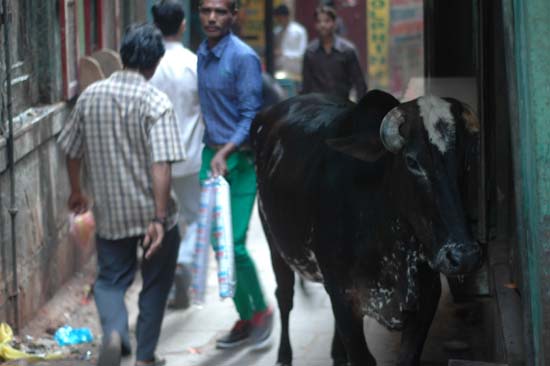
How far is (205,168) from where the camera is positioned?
26.0 ft

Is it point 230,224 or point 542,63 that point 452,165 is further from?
point 230,224

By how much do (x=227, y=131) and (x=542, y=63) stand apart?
3247mm

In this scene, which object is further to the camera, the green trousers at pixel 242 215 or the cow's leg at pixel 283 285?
the green trousers at pixel 242 215

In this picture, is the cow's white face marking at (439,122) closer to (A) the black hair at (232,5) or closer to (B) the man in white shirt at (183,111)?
(A) the black hair at (232,5)

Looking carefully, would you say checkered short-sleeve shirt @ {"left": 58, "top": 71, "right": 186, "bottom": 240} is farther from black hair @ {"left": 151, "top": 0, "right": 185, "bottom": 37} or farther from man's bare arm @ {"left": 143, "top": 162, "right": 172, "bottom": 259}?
black hair @ {"left": 151, "top": 0, "right": 185, "bottom": 37}

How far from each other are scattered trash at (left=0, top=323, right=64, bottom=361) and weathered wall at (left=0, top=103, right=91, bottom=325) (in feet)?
0.49

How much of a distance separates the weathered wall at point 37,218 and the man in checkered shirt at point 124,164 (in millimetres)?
871

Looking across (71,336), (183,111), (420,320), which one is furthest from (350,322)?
(183,111)

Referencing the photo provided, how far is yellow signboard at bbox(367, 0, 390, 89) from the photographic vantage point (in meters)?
21.6

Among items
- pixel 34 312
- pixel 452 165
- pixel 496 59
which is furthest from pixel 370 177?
pixel 34 312

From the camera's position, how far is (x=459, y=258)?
525 centimetres

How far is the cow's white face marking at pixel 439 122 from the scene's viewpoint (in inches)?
215

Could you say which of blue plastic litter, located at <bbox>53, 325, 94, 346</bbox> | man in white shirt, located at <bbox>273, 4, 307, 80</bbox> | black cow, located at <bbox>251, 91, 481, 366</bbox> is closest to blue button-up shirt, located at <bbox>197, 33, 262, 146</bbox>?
black cow, located at <bbox>251, 91, 481, 366</bbox>

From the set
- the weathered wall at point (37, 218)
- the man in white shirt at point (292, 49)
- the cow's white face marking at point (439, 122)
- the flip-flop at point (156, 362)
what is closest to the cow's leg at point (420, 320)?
the cow's white face marking at point (439, 122)
